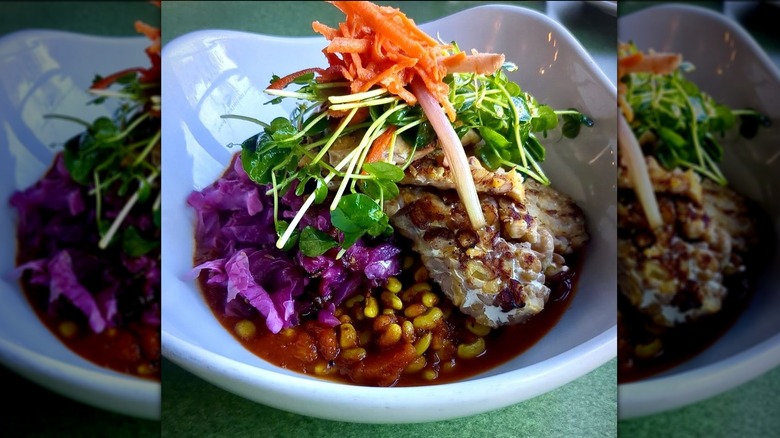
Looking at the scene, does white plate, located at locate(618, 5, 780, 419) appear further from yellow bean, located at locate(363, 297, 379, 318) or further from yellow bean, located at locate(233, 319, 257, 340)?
yellow bean, located at locate(233, 319, 257, 340)

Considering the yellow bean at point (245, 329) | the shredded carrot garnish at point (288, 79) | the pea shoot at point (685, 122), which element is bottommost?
the yellow bean at point (245, 329)

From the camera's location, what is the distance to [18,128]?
1350 mm

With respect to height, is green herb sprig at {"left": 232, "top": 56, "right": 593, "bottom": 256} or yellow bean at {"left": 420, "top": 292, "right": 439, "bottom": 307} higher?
green herb sprig at {"left": 232, "top": 56, "right": 593, "bottom": 256}

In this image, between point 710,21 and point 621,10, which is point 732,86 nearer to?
point 710,21

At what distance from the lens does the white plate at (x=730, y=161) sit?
3.17 feet

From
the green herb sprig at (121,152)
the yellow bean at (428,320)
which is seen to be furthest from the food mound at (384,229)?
the green herb sprig at (121,152)

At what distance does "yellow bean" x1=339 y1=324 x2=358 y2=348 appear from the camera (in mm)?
1058

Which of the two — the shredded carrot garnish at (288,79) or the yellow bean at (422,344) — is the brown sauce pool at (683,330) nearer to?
the yellow bean at (422,344)

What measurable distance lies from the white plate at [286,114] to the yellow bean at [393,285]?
18 centimetres

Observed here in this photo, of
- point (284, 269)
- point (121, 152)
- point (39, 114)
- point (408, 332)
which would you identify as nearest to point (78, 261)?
point (121, 152)

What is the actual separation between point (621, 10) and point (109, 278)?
112 centimetres

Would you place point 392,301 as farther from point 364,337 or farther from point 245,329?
point 245,329

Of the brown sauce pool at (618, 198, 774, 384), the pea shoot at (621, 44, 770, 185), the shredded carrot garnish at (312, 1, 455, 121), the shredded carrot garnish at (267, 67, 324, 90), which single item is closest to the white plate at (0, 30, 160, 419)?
the shredded carrot garnish at (267, 67, 324, 90)

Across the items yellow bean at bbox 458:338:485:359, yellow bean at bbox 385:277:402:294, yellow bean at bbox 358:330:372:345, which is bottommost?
yellow bean at bbox 458:338:485:359
